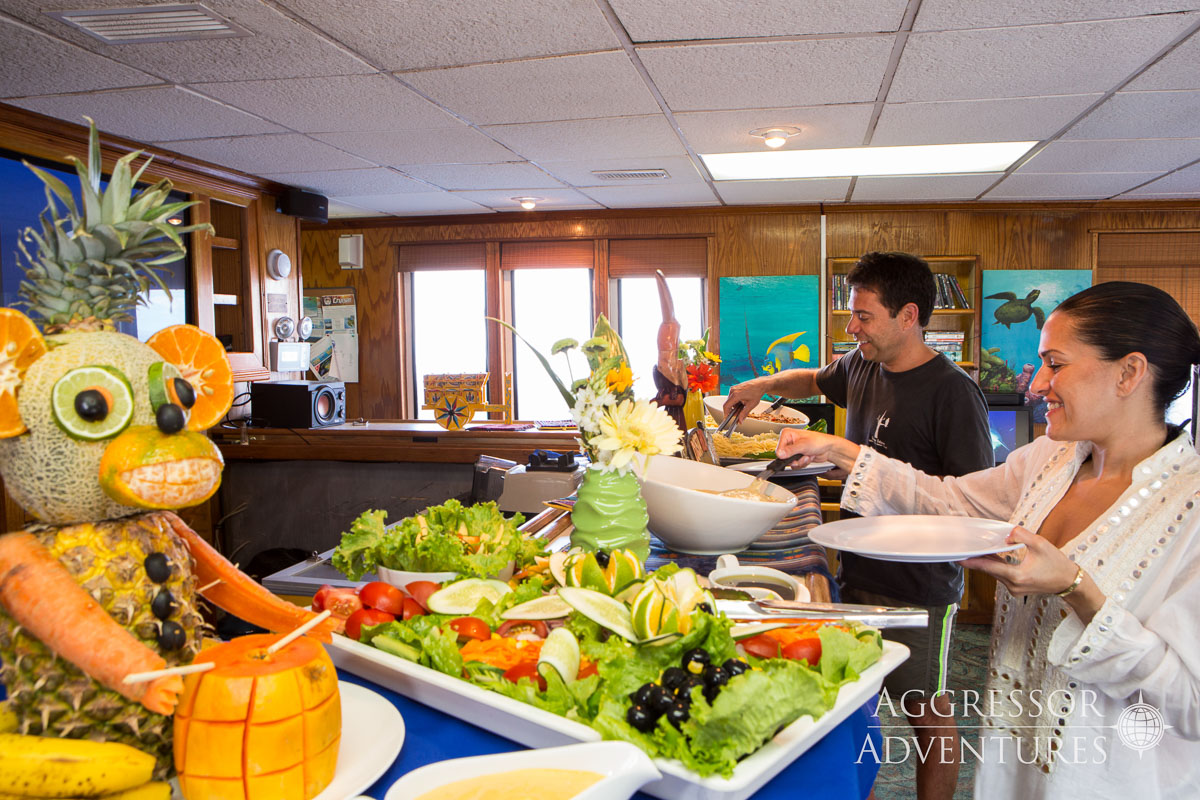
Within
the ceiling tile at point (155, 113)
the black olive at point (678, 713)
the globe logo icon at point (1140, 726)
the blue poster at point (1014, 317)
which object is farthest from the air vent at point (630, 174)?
the black olive at point (678, 713)

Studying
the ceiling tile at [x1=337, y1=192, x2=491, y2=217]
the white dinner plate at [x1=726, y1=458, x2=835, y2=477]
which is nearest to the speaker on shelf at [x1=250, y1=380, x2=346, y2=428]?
the ceiling tile at [x1=337, y1=192, x2=491, y2=217]

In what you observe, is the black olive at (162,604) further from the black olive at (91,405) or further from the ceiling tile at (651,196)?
the ceiling tile at (651,196)

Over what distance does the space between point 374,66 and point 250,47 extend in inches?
17.0

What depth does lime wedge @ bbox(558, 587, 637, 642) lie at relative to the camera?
0.95 metres

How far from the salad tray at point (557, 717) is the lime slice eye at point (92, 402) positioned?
0.42 metres

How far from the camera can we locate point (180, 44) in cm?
284

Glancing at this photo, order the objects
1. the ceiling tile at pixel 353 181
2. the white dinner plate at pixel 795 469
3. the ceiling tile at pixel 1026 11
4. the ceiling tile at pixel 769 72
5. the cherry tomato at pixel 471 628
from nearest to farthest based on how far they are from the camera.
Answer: the cherry tomato at pixel 471 628 < the white dinner plate at pixel 795 469 < the ceiling tile at pixel 1026 11 < the ceiling tile at pixel 769 72 < the ceiling tile at pixel 353 181

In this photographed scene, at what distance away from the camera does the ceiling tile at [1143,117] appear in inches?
139

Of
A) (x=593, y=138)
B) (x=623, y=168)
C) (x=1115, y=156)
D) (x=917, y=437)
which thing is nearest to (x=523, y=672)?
(x=917, y=437)

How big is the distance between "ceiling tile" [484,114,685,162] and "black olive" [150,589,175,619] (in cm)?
345

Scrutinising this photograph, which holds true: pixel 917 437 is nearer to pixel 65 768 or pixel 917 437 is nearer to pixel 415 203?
pixel 65 768

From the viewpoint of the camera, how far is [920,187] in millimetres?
5660

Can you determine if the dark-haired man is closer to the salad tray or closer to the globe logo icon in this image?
the globe logo icon

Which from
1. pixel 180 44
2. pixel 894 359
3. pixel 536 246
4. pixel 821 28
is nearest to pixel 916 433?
pixel 894 359
